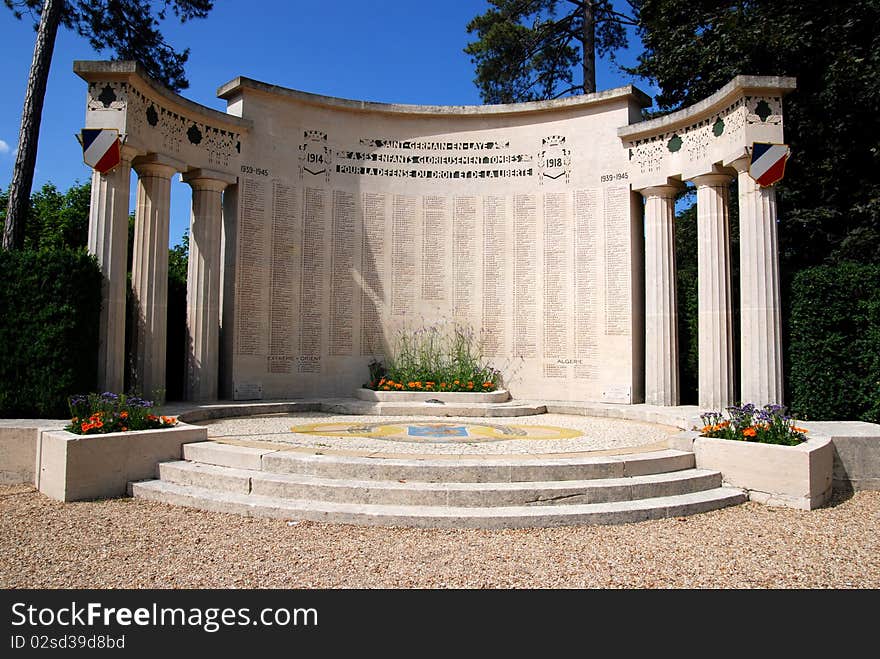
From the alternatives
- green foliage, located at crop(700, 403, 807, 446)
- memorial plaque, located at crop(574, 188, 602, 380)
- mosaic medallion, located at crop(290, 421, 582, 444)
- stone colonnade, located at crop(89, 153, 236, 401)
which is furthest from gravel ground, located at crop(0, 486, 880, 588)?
memorial plaque, located at crop(574, 188, 602, 380)

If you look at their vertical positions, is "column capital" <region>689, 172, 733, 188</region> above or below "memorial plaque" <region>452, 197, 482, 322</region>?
above

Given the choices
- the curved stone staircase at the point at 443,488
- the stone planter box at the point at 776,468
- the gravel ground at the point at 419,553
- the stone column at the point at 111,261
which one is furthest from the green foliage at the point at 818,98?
the stone column at the point at 111,261

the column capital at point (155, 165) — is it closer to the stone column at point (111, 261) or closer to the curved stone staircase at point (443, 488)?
the stone column at point (111, 261)

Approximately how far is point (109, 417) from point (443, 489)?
4000 millimetres

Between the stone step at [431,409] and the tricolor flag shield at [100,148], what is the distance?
17.9 feet

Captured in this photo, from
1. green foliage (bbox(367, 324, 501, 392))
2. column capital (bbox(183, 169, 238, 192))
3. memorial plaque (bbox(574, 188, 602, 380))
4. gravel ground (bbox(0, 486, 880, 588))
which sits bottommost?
gravel ground (bbox(0, 486, 880, 588))

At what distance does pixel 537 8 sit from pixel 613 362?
49.3 ft

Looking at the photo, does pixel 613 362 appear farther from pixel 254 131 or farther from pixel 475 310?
pixel 254 131

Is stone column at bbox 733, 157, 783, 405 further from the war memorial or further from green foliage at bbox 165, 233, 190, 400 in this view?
green foliage at bbox 165, 233, 190, 400

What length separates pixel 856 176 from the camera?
1367 centimetres

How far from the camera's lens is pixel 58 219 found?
20.9m

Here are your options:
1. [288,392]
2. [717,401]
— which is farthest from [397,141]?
[717,401]

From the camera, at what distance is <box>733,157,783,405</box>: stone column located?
33.7 feet

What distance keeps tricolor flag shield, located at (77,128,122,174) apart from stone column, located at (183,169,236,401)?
2174mm
